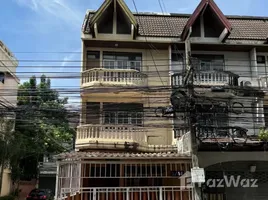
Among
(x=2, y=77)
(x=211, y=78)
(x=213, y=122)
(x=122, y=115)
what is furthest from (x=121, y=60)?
(x=2, y=77)

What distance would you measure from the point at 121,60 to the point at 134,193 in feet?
23.4

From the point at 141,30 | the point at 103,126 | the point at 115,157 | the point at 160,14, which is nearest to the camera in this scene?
the point at 115,157

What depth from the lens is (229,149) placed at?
1310cm

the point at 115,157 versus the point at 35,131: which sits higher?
the point at 35,131

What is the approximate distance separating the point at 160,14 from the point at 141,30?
257 centimetres

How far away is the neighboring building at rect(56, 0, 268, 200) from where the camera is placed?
1311 centimetres

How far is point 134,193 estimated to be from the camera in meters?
12.3

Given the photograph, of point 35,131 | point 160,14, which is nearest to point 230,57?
point 160,14

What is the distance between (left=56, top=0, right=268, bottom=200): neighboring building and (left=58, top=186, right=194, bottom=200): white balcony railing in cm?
5

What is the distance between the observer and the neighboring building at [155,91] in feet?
43.0

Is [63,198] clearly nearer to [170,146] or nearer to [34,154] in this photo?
[170,146]

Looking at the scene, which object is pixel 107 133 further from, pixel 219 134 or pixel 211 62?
pixel 211 62

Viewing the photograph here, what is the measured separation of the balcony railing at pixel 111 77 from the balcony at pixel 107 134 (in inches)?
82.4

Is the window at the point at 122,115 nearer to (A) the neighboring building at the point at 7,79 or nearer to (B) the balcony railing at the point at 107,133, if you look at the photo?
(B) the balcony railing at the point at 107,133
